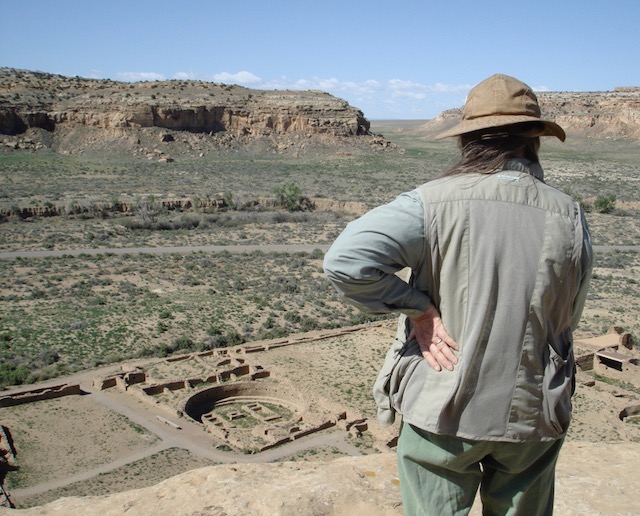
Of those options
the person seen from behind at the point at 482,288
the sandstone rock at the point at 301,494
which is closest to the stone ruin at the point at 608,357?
the sandstone rock at the point at 301,494

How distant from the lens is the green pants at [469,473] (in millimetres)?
2994

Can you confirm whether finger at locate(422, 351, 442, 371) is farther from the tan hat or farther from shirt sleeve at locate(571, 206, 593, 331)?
the tan hat

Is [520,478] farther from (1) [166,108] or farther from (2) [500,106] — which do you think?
(1) [166,108]

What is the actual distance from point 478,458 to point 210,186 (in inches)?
2536

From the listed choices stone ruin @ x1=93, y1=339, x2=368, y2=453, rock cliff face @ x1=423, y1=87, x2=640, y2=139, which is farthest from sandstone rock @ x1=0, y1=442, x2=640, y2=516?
rock cliff face @ x1=423, y1=87, x2=640, y2=139

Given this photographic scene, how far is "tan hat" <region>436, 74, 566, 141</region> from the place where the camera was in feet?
9.78

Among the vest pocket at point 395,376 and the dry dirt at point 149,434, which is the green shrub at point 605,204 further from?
the vest pocket at point 395,376

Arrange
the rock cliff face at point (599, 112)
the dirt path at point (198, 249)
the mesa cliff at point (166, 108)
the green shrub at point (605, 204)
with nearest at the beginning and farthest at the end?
1. the dirt path at point (198, 249)
2. the green shrub at point (605, 204)
3. the mesa cliff at point (166, 108)
4. the rock cliff face at point (599, 112)


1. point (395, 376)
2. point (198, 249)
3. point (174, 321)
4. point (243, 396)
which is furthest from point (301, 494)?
point (198, 249)

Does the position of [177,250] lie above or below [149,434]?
above

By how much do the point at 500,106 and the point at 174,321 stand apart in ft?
84.1

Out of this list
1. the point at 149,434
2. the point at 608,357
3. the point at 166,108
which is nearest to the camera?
the point at 149,434

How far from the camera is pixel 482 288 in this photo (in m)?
→ 2.83

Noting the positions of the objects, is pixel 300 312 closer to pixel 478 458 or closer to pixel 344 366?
pixel 344 366
